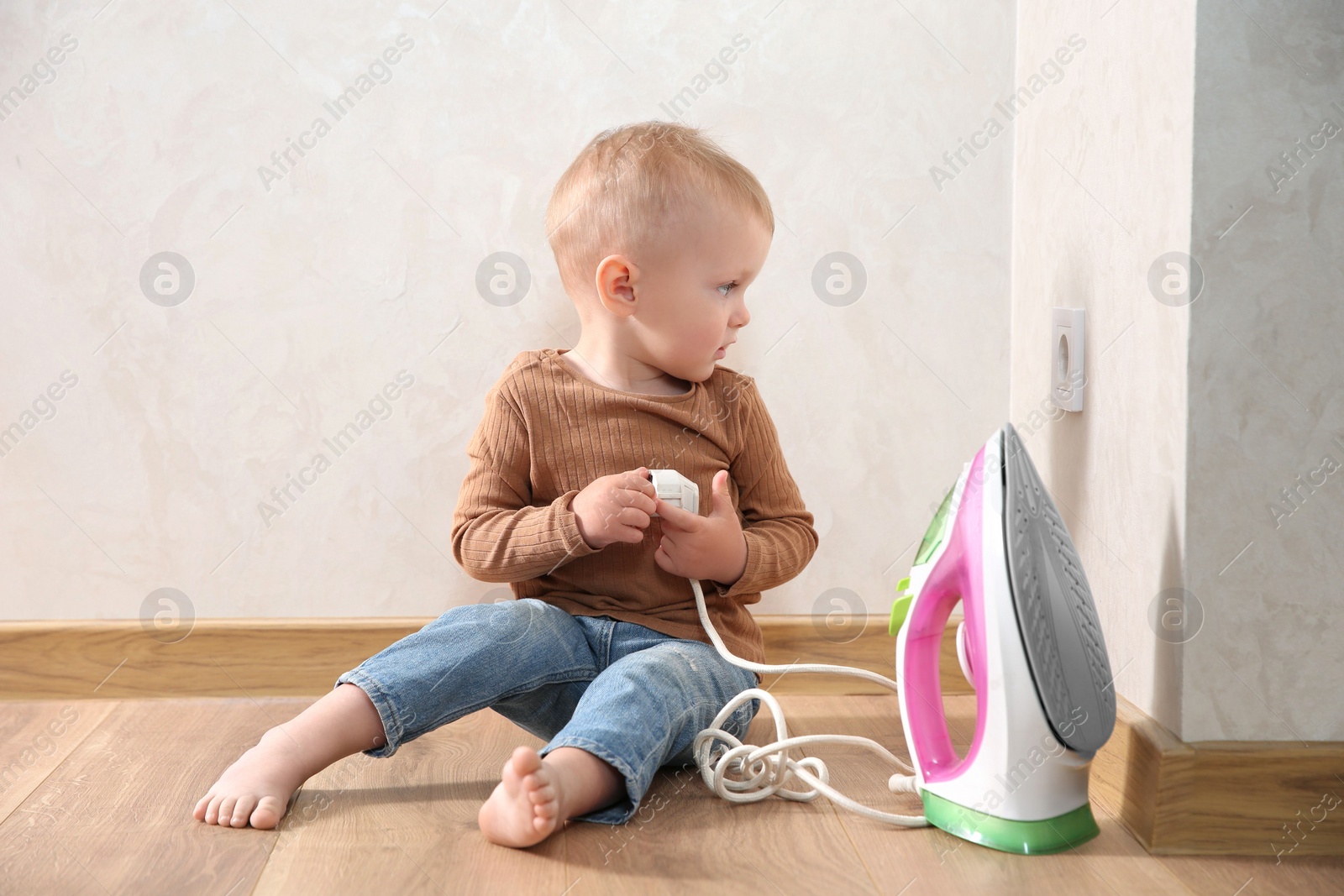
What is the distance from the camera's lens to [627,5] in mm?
1155

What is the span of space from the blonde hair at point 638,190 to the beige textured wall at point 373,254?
0.52 feet

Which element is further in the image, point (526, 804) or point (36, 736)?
point (36, 736)

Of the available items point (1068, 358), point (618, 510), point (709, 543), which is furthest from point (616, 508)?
point (1068, 358)

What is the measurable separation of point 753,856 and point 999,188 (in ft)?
2.54

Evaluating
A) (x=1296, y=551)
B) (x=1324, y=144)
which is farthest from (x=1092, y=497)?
(x=1324, y=144)

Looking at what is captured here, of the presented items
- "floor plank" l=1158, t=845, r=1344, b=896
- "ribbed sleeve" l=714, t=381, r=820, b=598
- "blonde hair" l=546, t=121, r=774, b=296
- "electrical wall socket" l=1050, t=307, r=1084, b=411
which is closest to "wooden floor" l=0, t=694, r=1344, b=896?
"floor plank" l=1158, t=845, r=1344, b=896

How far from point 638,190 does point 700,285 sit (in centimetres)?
10

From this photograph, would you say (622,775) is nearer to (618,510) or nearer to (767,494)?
(618,510)

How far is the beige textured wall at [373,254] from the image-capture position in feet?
3.74

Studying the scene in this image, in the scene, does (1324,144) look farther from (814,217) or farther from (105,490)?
(105,490)

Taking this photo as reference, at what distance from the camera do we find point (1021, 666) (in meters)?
0.75

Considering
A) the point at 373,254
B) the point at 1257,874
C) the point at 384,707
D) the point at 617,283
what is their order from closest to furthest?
the point at 1257,874, the point at 384,707, the point at 617,283, the point at 373,254

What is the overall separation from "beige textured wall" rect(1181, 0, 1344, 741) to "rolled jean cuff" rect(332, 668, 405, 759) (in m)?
0.62

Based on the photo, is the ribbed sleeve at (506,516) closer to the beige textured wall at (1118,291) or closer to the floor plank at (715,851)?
the floor plank at (715,851)
